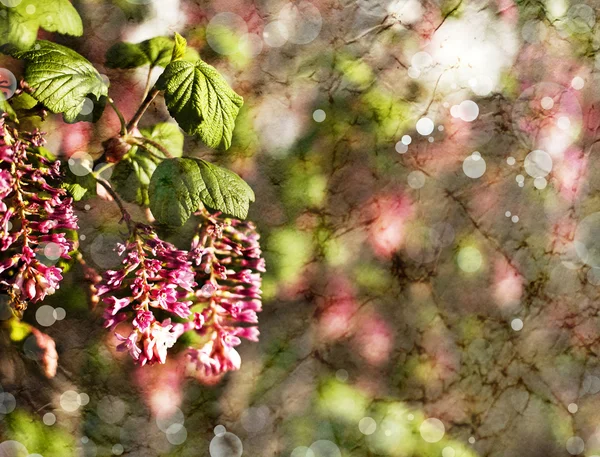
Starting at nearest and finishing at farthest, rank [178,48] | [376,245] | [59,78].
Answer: [59,78] < [178,48] < [376,245]

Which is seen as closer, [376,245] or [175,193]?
[175,193]

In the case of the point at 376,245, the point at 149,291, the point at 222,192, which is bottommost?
the point at 376,245

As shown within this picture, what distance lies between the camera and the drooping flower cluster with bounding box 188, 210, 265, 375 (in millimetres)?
1085

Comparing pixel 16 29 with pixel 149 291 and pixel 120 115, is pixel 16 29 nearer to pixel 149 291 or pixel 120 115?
pixel 120 115

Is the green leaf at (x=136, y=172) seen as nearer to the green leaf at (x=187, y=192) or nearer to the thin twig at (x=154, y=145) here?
the thin twig at (x=154, y=145)

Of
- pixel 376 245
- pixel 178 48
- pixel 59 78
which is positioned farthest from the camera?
pixel 376 245

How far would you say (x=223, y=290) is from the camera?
115cm

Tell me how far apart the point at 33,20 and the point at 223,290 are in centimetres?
50

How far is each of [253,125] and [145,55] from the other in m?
0.21

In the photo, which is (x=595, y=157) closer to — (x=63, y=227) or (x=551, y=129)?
(x=551, y=129)

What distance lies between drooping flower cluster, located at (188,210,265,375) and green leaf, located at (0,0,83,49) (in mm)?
350

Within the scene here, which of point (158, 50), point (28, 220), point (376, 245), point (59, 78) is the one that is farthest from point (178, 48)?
point (376, 245)

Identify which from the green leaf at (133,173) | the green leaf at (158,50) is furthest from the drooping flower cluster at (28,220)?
the green leaf at (158,50)

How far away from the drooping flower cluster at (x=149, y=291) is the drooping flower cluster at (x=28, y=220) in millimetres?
85
